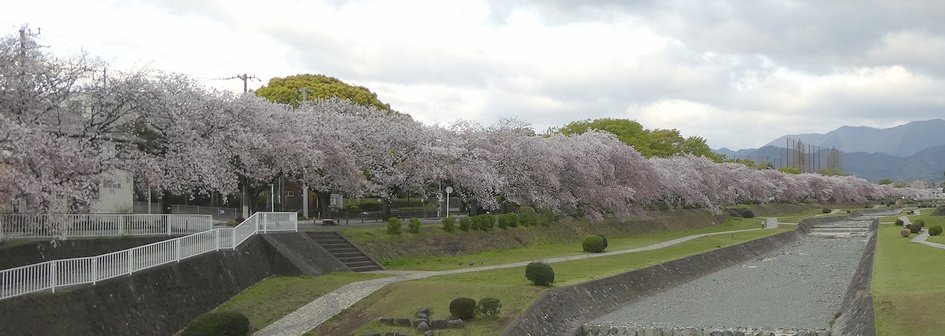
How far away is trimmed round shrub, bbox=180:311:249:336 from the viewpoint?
2209 centimetres

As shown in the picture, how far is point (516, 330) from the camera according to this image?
2359 cm

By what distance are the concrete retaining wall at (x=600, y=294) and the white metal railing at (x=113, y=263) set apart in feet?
38.6

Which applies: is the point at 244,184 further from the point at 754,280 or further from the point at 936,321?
the point at 936,321

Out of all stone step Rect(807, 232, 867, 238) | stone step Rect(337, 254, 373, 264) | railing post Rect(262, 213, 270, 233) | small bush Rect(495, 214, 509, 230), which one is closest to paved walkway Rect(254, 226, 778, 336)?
stone step Rect(337, 254, 373, 264)

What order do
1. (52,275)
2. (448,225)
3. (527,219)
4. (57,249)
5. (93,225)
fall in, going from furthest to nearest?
(527,219) → (448,225) → (93,225) → (57,249) → (52,275)

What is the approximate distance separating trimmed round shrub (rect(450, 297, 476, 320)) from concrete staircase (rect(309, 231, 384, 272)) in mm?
10676

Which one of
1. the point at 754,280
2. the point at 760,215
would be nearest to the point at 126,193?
the point at 754,280

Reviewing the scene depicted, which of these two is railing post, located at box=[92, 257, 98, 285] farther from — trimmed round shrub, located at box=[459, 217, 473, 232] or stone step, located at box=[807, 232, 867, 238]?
stone step, located at box=[807, 232, 867, 238]

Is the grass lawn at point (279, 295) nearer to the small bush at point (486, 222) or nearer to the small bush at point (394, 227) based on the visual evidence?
the small bush at point (394, 227)

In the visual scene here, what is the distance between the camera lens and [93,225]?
26.9 metres

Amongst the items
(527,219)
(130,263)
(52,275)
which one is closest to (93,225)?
(130,263)

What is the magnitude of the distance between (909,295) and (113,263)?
2409 centimetres

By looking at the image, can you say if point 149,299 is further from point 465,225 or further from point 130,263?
point 465,225

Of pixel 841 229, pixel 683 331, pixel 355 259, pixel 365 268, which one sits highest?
pixel 355 259
